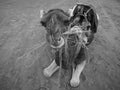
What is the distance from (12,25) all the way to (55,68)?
1817 mm

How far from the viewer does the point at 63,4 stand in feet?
11.2

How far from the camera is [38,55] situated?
186cm

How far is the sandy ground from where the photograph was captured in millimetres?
1489

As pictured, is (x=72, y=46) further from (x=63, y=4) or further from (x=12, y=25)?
(x=63, y=4)

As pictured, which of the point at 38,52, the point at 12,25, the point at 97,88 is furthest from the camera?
the point at 12,25

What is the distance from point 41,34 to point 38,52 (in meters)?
0.55

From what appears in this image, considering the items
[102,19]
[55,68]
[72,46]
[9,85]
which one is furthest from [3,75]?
[102,19]

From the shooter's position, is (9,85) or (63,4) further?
(63,4)

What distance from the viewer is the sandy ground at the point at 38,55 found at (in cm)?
149

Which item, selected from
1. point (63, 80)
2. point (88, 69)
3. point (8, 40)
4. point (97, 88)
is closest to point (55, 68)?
A: point (63, 80)

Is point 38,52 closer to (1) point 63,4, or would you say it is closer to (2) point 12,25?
(2) point 12,25

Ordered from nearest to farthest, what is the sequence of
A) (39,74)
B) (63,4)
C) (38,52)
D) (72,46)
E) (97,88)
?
(72,46) → (97,88) → (39,74) → (38,52) → (63,4)

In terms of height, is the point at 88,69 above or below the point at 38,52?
below

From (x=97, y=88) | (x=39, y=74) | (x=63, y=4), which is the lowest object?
(x=97, y=88)
